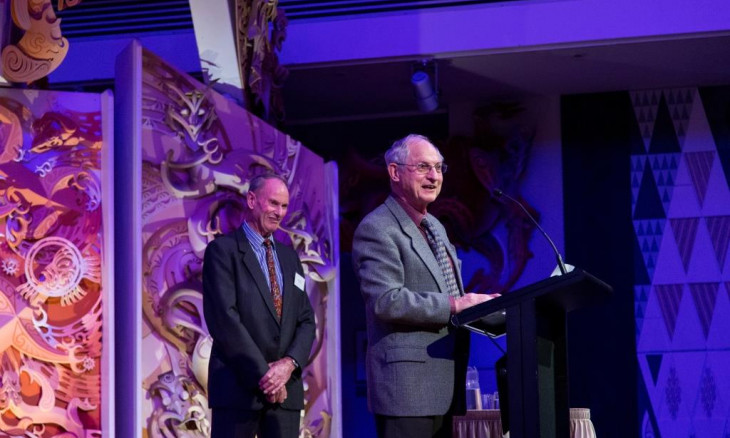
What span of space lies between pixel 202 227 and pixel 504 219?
339 cm

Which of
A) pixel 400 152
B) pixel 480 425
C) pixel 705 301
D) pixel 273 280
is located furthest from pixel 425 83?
pixel 400 152

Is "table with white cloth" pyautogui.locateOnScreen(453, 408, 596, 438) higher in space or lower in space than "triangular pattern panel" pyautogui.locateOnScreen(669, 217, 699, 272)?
lower

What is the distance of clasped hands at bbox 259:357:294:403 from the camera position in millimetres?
3451

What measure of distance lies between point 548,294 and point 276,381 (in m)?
1.33

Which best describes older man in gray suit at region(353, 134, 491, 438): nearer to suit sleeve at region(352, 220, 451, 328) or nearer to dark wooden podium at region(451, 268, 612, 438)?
suit sleeve at region(352, 220, 451, 328)

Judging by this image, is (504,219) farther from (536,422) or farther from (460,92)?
(536,422)

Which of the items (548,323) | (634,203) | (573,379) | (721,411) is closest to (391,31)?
(634,203)

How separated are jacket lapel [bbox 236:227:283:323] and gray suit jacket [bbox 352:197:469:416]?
0.83 m

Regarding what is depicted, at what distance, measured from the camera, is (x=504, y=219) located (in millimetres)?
7441

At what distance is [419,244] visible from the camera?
2.83m

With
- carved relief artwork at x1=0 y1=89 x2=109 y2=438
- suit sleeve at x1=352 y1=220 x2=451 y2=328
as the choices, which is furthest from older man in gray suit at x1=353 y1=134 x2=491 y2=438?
carved relief artwork at x1=0 y1=89 x2=109 y2=438

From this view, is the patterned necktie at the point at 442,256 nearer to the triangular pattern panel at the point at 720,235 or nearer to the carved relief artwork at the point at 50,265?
the carved relief artwork at the point at 50,265

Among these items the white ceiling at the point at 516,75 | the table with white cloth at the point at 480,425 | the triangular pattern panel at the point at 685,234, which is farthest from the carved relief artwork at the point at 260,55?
the triangular pattern panel at the point at 685,234

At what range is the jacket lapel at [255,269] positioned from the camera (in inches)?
142
